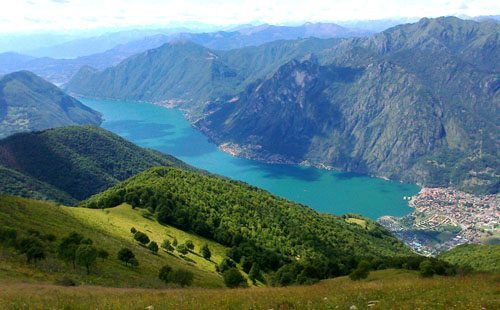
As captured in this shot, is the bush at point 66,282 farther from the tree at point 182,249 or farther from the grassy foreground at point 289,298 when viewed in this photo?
the tree at point 182,249

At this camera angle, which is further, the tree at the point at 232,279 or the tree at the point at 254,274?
the tree at the point at 254,274

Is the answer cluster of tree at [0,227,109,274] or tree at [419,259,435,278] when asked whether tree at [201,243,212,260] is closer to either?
cluster of tree at [0,227,109,274]

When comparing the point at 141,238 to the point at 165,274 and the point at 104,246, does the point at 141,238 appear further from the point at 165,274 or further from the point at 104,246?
the point at 165,274

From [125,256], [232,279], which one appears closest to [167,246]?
[125,256]

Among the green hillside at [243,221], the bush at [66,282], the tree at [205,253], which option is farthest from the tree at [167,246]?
the bush at [66,282]

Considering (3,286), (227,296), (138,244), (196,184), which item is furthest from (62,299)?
(196,184)

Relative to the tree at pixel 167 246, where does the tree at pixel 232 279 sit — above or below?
above

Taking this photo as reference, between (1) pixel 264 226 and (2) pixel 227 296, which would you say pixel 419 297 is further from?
(1) pixel 264 226
